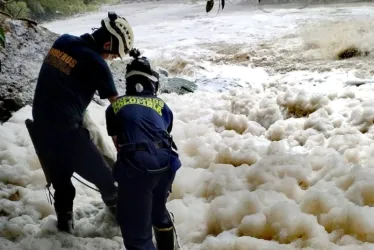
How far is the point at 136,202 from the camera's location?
6.69ft

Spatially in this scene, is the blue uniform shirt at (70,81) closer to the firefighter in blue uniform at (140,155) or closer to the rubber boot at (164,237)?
the firefighter in blue uniform at (140,155)

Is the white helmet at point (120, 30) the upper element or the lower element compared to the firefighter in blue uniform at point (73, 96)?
upper

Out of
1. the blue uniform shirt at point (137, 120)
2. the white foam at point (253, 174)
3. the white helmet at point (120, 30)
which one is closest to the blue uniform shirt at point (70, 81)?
the white helmet at point (120, 30)

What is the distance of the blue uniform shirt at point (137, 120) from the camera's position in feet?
6.77

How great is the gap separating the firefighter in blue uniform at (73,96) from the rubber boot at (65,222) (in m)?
0.17

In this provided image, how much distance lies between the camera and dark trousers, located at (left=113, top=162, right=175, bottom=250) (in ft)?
6.64

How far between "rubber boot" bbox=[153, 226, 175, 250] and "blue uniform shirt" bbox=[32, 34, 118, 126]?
0.78m

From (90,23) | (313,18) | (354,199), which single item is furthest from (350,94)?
(90,23)

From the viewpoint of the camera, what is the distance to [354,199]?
2.66m

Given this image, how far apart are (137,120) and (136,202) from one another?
1.28 ft

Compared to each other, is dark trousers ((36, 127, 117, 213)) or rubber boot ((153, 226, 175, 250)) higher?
dark trousers ((36, 127, 117, 213))

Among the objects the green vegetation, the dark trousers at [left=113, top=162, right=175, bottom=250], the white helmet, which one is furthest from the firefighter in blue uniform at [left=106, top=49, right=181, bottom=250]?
the green vegetation

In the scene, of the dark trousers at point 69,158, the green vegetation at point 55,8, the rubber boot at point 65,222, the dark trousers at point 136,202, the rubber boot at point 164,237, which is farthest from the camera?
the green vegetation at point 55,8

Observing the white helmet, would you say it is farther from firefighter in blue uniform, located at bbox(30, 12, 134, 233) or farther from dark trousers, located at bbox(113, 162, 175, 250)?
dark trousers, located at bbox(113, 162, 175, 250)
